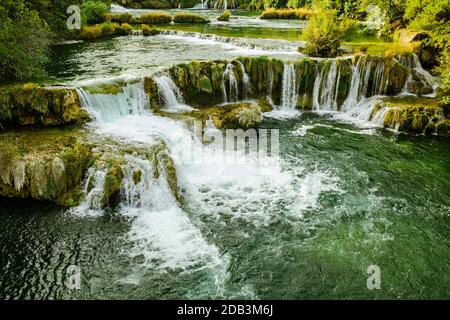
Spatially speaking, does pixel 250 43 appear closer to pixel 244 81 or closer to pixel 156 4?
pixel 244 81

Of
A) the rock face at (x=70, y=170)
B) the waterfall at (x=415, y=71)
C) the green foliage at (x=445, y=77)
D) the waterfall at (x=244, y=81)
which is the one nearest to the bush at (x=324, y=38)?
the waterfall at (x=415, y=71)

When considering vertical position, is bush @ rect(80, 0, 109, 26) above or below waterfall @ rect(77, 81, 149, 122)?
above

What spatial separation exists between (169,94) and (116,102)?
109 inches

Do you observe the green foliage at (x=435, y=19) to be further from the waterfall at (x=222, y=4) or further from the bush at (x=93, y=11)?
the waterfall at (x=222, y=4)

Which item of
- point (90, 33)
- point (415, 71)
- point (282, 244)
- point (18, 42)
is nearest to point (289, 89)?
point (415, 71)

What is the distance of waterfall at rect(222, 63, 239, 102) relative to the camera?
2006 cm

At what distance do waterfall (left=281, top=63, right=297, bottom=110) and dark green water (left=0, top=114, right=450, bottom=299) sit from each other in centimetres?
690

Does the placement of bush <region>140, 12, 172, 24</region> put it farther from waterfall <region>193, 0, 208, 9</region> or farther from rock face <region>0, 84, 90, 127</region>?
rock face <region>0, 84, 90, 127</region>

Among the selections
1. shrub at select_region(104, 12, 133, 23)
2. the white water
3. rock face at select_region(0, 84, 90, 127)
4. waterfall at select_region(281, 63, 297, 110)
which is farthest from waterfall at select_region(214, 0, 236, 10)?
rock face at select_region(0, 84, 90, 127)

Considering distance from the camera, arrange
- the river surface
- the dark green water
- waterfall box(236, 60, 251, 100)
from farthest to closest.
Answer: waterfall box(236, 60, 251, 100), the river surface, the dark green water

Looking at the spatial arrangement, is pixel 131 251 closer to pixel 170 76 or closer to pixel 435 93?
pixel 170 76

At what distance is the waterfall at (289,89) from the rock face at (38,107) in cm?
1017

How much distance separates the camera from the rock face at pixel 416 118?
18.0 metres
